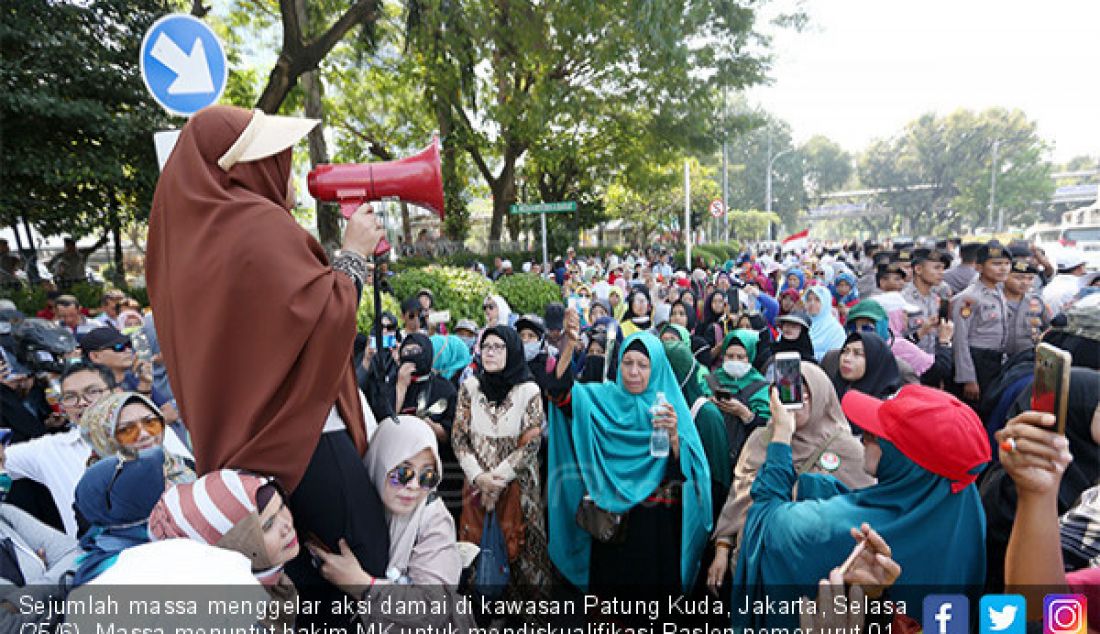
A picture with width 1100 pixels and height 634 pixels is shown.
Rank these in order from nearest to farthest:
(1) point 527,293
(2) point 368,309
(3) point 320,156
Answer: (2) point 368,309 → (1) point 527,293 → (3) point 320,156

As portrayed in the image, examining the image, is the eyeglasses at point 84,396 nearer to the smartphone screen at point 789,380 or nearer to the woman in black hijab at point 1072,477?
the smartphone screen at point 789,380

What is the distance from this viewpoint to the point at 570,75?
15.2m

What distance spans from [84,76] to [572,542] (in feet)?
32.9

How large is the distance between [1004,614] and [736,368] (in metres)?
2.15

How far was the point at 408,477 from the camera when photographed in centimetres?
160

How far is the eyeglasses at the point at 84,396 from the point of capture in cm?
286

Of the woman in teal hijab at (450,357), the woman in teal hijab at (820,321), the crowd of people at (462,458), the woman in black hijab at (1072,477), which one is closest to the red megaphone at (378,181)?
the crowd of people at (462,458)

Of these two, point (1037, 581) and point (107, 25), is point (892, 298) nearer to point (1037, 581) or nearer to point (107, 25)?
point (1037, 581)

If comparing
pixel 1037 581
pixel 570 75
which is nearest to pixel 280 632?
pixel 1037 581

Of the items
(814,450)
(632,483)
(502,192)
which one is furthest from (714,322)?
(502,192)

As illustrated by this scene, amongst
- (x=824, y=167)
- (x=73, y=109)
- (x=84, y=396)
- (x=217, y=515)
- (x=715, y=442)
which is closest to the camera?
(x=217, y=515)

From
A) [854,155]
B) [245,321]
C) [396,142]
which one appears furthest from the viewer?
[854,155]

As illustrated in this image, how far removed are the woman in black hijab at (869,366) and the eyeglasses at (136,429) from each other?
134 inches

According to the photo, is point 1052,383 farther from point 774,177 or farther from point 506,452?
→ point 774,177
